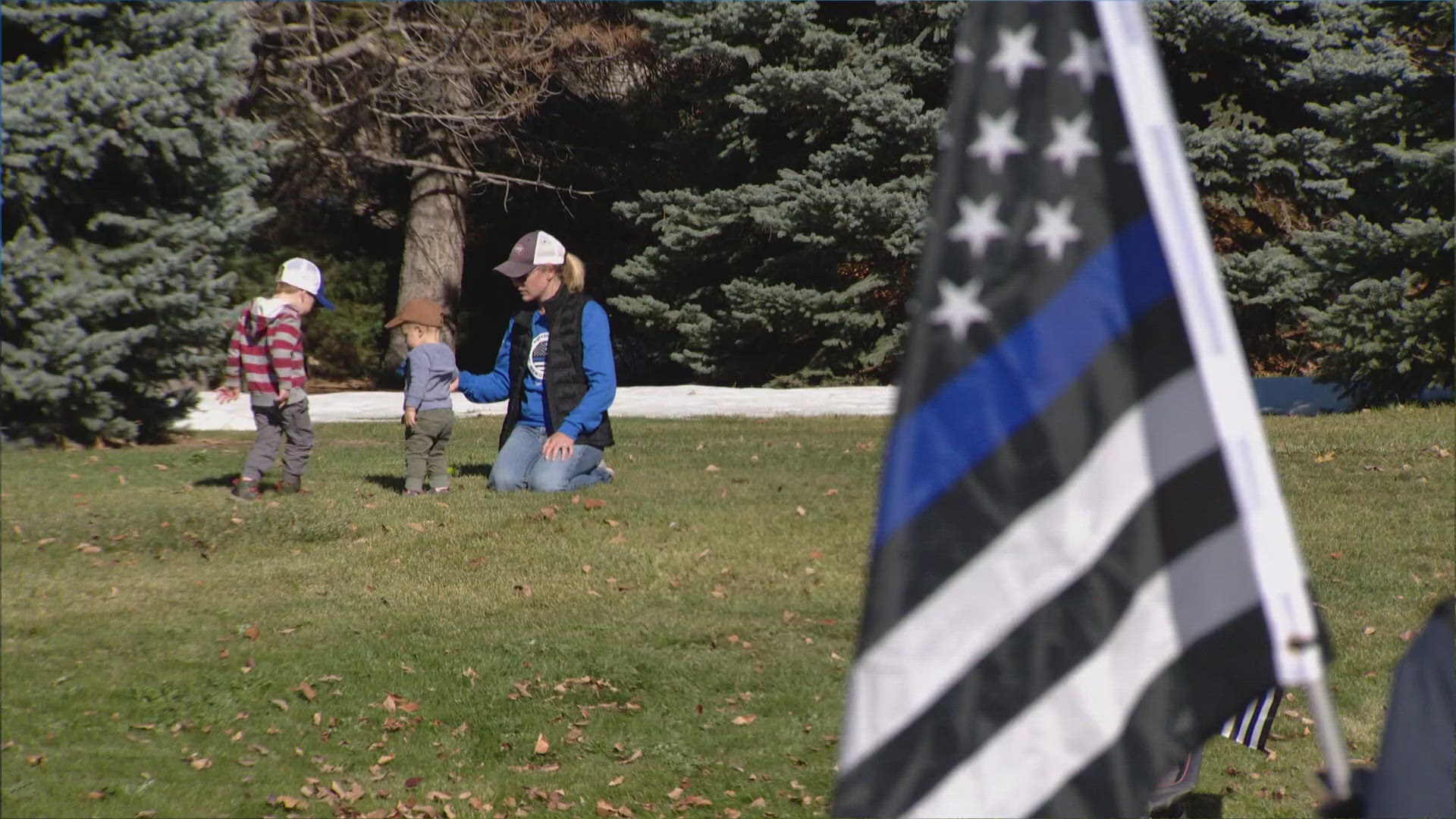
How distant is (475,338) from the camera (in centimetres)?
2009

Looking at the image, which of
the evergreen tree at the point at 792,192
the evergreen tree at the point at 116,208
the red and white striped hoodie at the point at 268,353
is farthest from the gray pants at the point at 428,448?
the evergreen tree at the point at 792,192

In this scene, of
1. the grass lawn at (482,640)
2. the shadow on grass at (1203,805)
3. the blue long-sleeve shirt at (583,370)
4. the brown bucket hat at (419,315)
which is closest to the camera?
the shadow on grass at (1203,805)

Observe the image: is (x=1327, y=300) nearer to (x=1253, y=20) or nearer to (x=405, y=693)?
(x=1253, y=20)

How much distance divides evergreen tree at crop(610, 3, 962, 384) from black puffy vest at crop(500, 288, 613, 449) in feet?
28.6

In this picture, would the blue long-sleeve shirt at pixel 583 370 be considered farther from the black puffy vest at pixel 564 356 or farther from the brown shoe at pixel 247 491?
the brown shoe at pixel 247 491

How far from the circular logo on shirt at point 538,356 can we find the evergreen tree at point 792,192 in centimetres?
874

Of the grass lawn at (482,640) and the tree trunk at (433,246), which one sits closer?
the grass lawn at (482,640)

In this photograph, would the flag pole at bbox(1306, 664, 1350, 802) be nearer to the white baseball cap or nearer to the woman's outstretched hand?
the woman's outstretched hand

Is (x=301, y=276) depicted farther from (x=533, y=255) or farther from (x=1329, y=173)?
(x=1329, y=173)

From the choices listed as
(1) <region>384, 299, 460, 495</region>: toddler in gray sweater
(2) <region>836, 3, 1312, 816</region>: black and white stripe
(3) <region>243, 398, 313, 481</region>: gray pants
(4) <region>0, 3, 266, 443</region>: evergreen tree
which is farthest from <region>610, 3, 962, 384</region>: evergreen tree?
(2) <region>836, 3, 1312, 816</region>: black and white stripe

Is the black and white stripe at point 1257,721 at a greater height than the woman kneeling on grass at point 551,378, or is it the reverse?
the woman kneeling on grass at point 551,378

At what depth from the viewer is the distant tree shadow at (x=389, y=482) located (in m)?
8.76

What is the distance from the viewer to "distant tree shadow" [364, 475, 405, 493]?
8.76 m

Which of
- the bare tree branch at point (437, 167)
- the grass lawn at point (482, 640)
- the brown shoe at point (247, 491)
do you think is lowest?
the grass lawn at point (482, 640)
